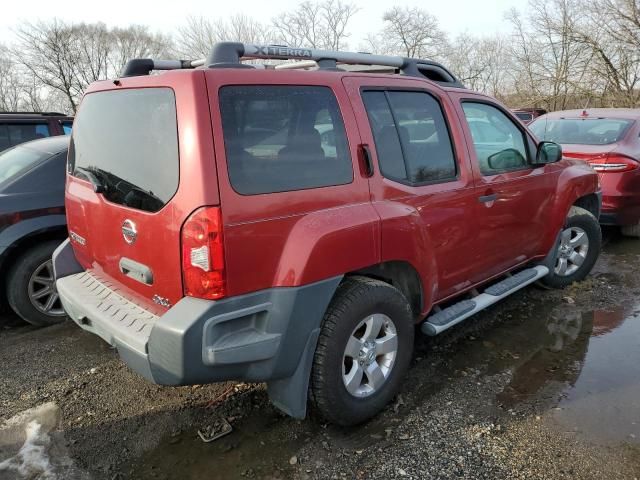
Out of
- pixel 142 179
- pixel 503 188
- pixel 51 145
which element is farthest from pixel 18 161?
pixel 503 188

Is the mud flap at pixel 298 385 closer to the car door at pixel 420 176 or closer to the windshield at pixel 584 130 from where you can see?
the car door at pixel 420 176

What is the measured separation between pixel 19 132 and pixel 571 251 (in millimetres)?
6599

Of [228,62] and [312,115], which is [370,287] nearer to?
[312,115]

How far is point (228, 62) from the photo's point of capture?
244 cm

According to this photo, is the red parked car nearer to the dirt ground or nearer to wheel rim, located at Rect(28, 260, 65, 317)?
the dirt ground

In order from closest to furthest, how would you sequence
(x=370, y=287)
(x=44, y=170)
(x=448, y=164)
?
(x=370, y=287), (x=448, y=164), (x=44, y=170)

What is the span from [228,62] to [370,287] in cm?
136

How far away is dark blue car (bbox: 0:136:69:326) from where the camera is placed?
156 inches

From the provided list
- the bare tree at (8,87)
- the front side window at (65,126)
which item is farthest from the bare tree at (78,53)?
the front side window at (65,126)

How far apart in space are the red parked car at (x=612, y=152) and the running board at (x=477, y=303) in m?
2.34

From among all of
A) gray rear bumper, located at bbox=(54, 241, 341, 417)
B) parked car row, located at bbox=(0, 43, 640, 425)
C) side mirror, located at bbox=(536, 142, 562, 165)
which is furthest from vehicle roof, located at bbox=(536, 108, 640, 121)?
gray rear bumper, located at bbox=(54, 241, 341, 417)

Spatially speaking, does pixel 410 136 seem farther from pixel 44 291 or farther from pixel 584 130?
pixel 584 130

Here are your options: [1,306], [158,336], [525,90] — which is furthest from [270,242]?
[525,90]

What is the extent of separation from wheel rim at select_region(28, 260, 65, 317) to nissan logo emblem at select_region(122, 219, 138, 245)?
6.70 ft
